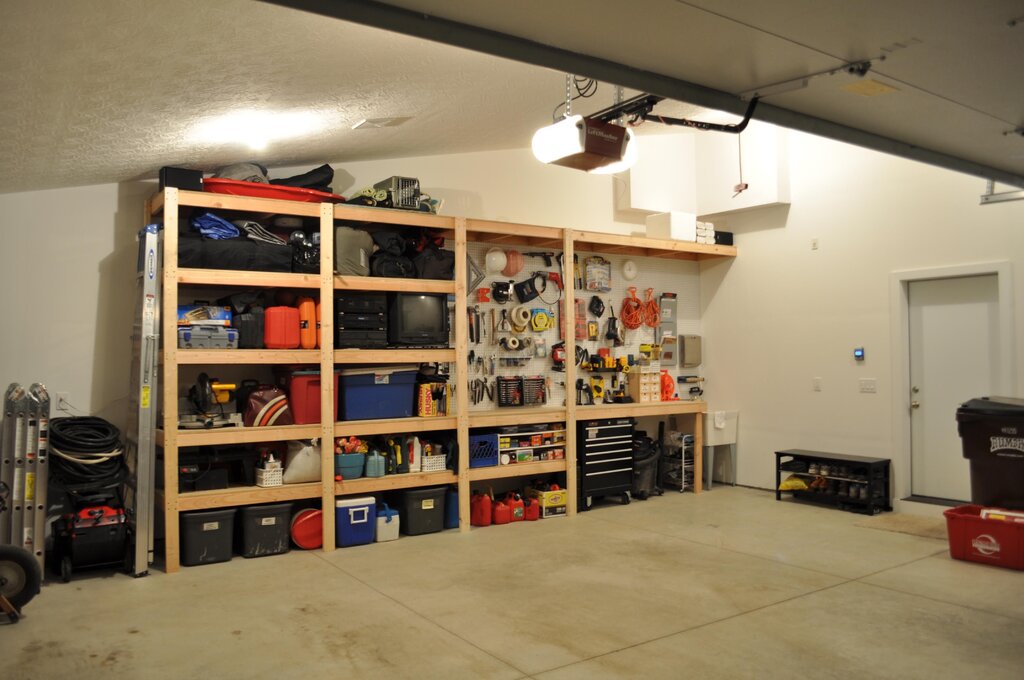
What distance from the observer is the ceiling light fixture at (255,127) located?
459 centimetres

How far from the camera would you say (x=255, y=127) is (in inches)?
191

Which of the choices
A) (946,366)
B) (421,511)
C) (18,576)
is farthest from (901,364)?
(18,576)

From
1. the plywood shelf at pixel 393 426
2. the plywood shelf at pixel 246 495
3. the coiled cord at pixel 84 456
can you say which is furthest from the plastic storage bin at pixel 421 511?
the coiled cord at pixel 84 456

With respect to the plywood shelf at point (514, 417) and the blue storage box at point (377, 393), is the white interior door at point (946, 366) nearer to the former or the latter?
the plywood shelf at point (514, 417)

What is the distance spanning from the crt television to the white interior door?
14.3 feet

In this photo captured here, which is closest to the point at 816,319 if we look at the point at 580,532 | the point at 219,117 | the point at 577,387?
the point at 577,387

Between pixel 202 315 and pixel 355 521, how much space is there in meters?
1.96

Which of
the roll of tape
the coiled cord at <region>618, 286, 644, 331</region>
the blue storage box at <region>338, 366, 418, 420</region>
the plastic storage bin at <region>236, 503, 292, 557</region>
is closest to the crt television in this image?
the blue storage box at <region>338, 366, 418, 420</region>

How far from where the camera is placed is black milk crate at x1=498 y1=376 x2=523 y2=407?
7062 millimetres

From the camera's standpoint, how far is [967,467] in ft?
21.3

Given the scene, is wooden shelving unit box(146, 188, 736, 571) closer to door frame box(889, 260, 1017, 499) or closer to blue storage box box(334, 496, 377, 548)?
blue storage box box(334, 496, 377, 548)

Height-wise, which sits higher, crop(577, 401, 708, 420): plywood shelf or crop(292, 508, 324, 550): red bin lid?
crop(577, 401, 708, 420): plywood shelf

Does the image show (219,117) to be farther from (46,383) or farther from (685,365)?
(685,365)

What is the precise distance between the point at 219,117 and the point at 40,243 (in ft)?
6.91
